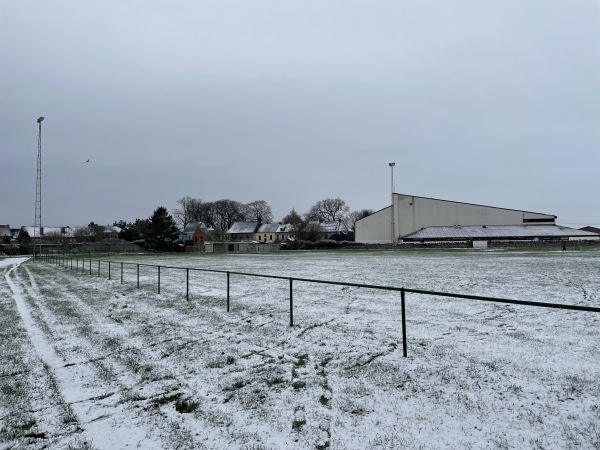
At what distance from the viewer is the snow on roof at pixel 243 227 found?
391 feet

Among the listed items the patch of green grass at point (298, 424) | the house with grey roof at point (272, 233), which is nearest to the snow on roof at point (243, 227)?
the house with grey roof at point (272, 233)

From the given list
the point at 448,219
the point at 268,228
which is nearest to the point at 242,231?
the point at 268,228

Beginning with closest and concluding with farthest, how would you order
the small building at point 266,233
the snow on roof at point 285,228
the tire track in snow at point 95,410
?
the tire track in snow at point 95,410 < the small building at point 266,233 < the snow on roof at point 285,228

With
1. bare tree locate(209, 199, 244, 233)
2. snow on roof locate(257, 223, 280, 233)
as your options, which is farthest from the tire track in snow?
bare tree locate(209, 199, 244, 233)

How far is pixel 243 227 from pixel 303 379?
382 feet

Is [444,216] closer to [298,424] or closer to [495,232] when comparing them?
[495,232]

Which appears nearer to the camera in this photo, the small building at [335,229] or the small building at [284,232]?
the small building at [335,229]

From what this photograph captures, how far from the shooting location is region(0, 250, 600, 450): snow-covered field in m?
3.87

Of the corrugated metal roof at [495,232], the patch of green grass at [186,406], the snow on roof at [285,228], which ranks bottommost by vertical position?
the patch of green grass at [186,406]

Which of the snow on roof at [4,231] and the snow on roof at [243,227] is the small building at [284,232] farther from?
the snow on roof at [4,231]

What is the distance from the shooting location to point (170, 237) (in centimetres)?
8081

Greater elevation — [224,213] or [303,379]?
[224,213]

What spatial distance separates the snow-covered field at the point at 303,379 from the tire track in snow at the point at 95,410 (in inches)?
0.8

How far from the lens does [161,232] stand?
7988 centimetres
